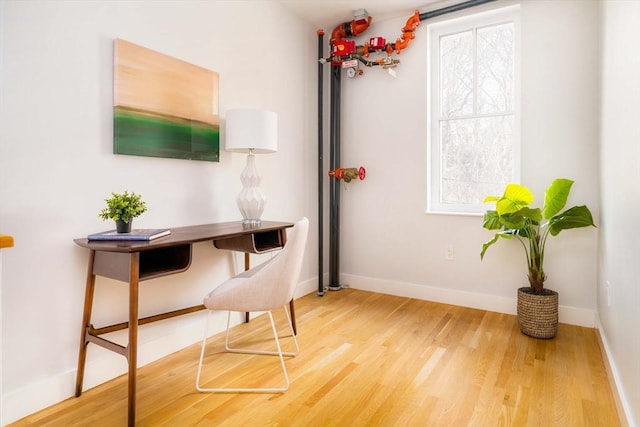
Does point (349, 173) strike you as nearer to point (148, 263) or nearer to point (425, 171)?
point (425, 171)

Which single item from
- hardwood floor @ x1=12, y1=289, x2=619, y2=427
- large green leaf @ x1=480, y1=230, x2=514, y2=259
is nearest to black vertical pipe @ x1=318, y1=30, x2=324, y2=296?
hardwood floor @ x1=12, y1=289, x2=619, y2=427

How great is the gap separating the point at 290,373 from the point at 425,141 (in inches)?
88.1

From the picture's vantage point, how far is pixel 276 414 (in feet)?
5.29

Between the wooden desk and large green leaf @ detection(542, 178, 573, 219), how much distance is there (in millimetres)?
1881

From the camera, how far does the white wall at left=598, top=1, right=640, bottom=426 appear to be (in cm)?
138

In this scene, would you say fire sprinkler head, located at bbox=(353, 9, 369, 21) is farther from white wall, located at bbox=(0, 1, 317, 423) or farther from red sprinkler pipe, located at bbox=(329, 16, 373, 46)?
white wall, located at bbox=(0, 1, 317, 423)

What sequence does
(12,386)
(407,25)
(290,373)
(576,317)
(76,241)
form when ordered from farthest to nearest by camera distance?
(407,25)
(576,317)
(290,373)
(76,241)
(12,386)

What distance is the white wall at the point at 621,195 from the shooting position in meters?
1.38

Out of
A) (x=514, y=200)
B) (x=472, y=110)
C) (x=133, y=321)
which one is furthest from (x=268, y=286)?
(x=472, y=110)

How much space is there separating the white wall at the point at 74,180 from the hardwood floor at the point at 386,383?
186 millimetres

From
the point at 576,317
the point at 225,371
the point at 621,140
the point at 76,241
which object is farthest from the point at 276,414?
the point at 576,317

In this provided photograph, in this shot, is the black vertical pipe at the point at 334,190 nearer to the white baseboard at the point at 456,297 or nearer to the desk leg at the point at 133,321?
the white baseboard at the point at 456,297

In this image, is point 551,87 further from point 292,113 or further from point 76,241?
point 76,241

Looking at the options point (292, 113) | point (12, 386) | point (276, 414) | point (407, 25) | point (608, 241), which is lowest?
point (276, 414)
